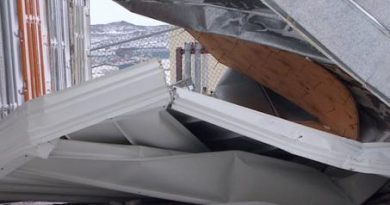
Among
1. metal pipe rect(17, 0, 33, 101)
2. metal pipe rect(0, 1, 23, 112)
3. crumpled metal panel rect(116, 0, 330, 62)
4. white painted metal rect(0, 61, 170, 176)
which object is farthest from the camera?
metal pipe rect(17, 0, 33, 101)

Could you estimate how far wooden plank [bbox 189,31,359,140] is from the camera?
109 inches

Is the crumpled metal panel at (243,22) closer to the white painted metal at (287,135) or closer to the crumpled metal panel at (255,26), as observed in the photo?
the crumpled metal panel at (255,26)

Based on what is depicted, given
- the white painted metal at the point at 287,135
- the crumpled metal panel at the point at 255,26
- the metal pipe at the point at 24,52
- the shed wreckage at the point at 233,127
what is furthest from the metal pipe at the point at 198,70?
the white painted metal at the point at 287,135

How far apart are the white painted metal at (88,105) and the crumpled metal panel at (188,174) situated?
179 millimetres

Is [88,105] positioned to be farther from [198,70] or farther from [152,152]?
[198,70]

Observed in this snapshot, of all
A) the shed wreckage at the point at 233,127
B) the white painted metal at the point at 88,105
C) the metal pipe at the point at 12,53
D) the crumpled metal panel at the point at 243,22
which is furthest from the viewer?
the metal pipe at the point at 12,53

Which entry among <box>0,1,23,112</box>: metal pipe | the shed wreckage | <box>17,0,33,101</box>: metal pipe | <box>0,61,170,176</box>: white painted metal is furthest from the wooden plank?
<box>17,0,33,101</box>: metal pipe

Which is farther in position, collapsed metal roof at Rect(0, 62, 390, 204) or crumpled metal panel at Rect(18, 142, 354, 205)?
crumpled metal panel at Rect(18, 142, 354, 205)

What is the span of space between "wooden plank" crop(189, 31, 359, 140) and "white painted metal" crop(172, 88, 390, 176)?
0.48m

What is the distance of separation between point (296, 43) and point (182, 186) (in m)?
0.82

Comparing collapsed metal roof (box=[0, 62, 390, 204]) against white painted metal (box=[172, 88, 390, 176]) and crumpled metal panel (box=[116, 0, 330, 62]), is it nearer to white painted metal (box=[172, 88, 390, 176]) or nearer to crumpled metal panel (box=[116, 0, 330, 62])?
white painted metal (box=[172, 88, 390, 176])

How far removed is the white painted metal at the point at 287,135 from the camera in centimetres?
211

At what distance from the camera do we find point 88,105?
2049 millimetres

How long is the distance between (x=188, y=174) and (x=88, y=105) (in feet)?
2.15
